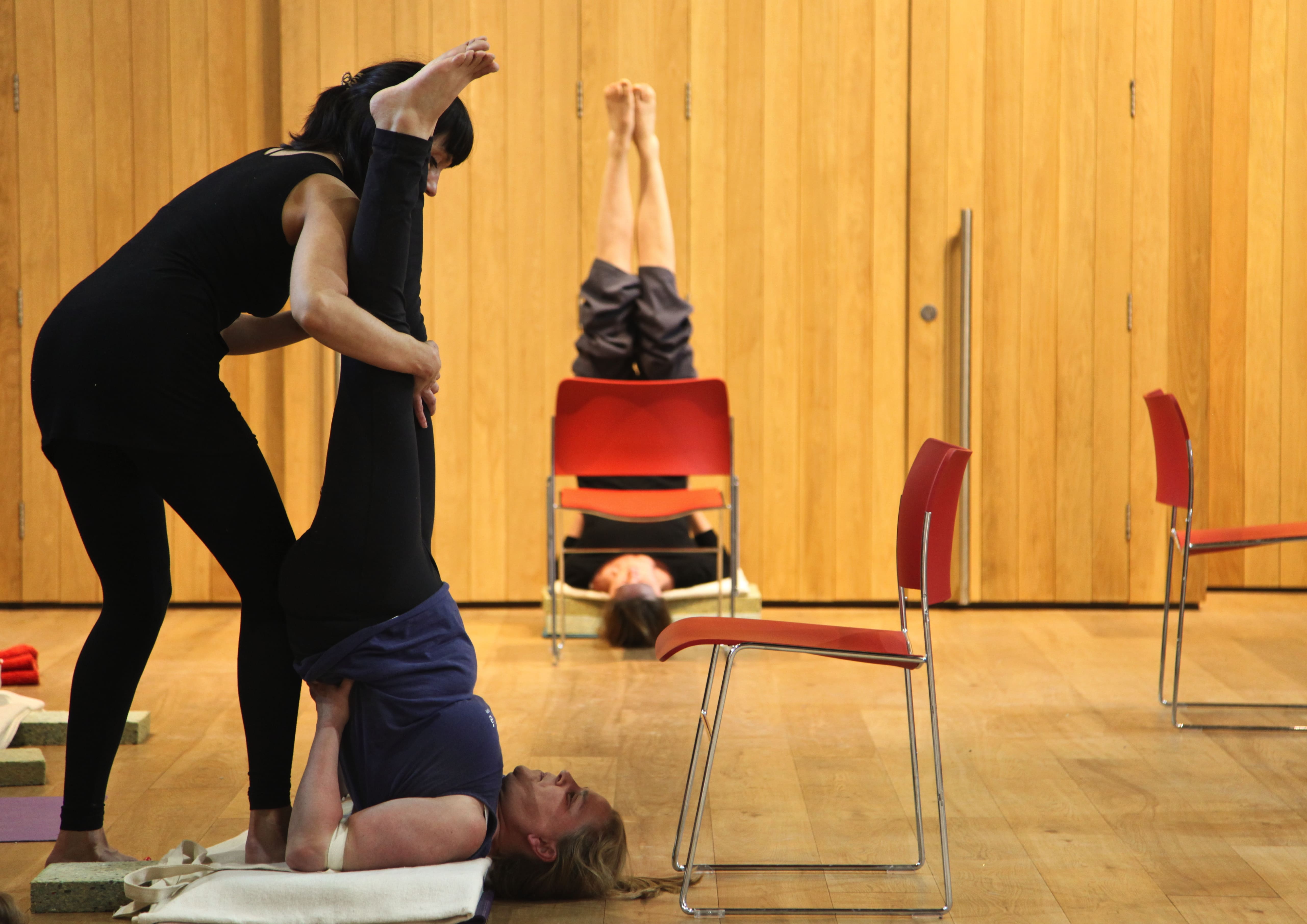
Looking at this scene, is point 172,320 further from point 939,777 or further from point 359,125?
point 939,777

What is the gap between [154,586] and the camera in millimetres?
2002

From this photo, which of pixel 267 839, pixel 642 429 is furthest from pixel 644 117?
pixel 267 839

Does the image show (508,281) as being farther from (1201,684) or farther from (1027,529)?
(1201,684)

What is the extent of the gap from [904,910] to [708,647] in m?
1.93

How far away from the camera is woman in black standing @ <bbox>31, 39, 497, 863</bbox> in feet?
6.10

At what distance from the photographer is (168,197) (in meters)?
4.45

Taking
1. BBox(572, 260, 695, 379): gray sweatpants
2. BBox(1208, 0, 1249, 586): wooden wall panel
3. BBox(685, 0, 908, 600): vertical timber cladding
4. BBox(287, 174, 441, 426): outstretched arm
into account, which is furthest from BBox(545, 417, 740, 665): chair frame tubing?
BBox(1208, 0, 1249, 586): wooden wall panel

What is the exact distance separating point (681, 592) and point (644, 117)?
153 centimetres

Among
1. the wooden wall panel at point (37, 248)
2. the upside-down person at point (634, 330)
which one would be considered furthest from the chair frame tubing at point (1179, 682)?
the wooden wall panel at point (37, 248)

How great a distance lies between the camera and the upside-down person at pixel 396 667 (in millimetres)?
1868

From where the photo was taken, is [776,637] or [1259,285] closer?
[776,637]

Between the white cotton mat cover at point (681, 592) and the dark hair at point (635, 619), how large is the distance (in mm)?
145

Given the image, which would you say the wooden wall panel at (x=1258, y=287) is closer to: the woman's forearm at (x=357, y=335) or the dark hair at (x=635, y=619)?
the dark hair at (x=635, y=619)

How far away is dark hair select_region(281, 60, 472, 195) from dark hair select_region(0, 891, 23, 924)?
114cm
